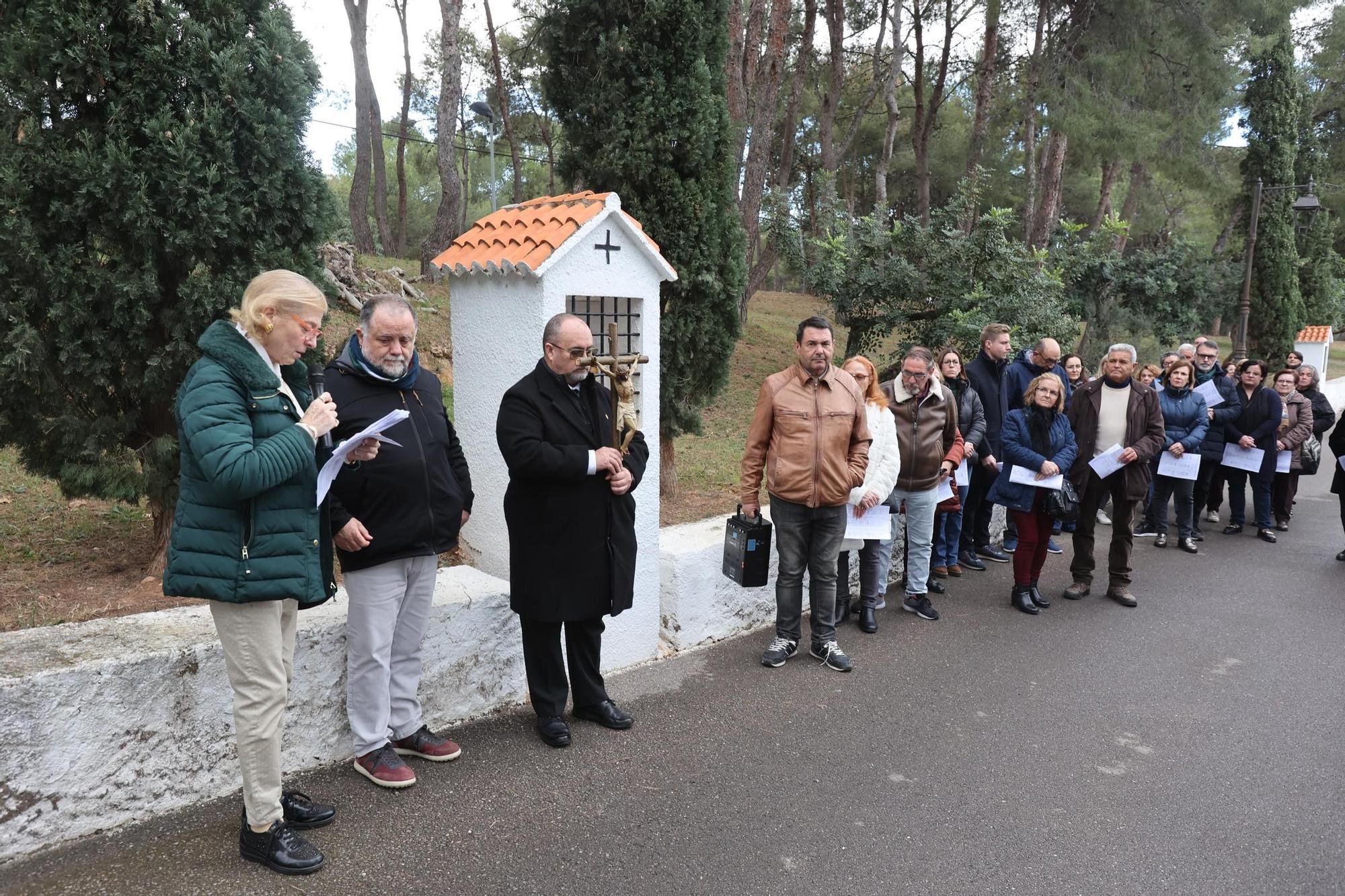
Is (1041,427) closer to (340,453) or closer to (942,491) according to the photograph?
(942,491)

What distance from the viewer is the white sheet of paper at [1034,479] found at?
18.6 ft

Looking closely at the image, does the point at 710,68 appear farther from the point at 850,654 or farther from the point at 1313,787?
the point at 1313,787

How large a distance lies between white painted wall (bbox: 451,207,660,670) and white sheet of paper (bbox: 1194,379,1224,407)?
6329 mm

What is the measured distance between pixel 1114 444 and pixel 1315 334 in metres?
18.6

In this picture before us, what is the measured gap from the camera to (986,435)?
694cm

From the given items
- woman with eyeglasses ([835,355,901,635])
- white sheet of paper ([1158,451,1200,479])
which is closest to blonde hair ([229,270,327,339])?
woman with eyeglasses ([835,355,901,635])

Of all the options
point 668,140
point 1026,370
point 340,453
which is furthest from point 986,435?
point 340,453

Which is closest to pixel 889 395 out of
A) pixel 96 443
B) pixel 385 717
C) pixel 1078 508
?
pixel 1078 508

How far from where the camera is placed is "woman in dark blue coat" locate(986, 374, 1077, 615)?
5777mm

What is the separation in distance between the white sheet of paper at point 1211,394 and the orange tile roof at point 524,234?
6.45m

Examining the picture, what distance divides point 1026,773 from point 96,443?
4.59 metres

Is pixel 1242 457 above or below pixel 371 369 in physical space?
below

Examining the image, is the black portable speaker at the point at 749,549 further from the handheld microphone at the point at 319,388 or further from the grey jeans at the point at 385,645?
the handheld microphone at the point at 319,388

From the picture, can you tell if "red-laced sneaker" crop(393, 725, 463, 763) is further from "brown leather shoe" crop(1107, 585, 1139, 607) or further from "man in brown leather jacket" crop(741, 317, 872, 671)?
"brown leather shoe" crop(1107, 585, 1139, 607)
